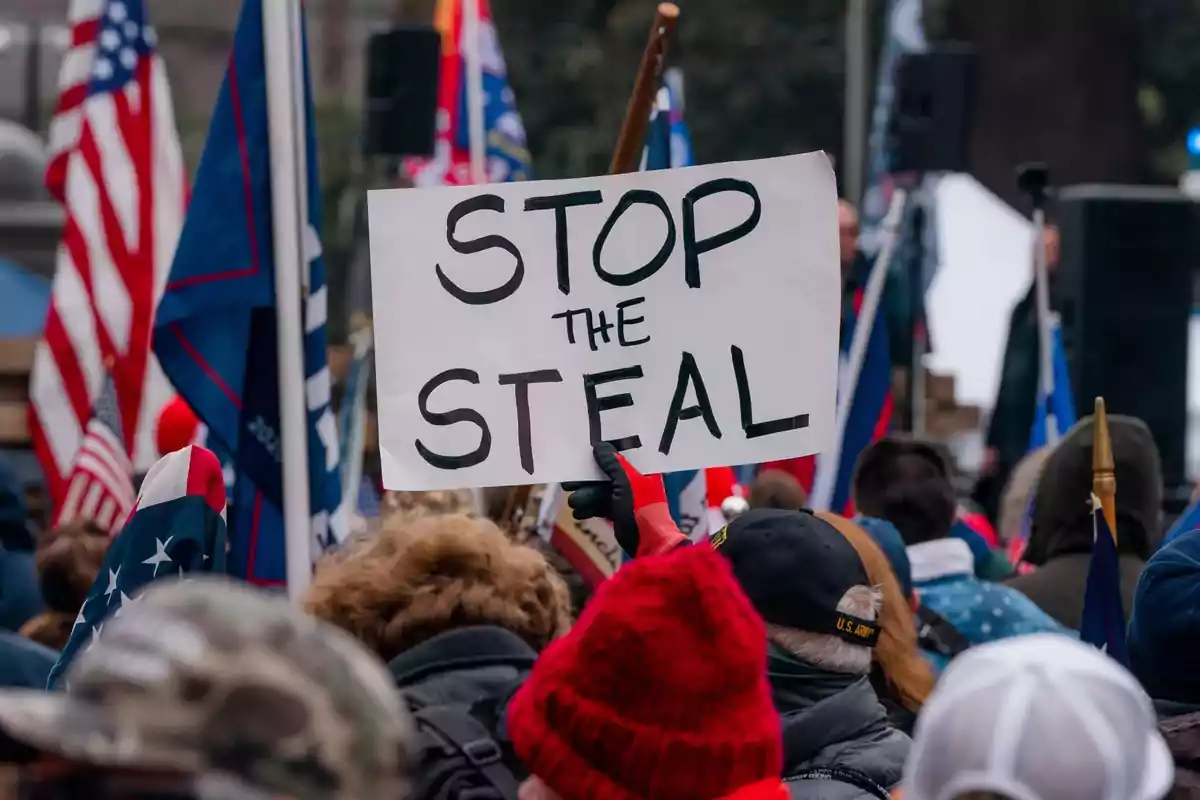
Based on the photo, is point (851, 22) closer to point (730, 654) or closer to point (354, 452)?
point (354, 452)

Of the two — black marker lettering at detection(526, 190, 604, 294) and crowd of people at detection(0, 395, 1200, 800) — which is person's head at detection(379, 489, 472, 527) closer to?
crowd of people at detection(0, 395, 1200, 800)

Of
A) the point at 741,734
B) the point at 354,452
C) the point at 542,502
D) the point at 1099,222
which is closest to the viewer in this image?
the point at 741,734

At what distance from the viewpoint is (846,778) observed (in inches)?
117

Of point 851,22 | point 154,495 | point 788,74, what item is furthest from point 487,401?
point 788,74

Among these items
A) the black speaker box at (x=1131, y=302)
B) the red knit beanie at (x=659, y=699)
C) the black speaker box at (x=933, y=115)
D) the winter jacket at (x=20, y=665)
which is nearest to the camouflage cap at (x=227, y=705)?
the red knit beanie at (x=659, y=699)

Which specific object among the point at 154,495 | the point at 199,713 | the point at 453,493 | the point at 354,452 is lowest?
the point at 354,452

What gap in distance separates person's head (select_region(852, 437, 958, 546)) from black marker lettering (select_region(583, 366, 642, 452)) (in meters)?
1.65

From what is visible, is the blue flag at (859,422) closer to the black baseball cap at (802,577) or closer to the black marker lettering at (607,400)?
the black marker lettering at (607,400)

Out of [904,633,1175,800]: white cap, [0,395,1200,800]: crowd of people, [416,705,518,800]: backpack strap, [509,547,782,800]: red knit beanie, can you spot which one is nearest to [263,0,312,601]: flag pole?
[0,395,1200,800]: crowd of people

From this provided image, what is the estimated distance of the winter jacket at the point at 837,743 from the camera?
9.81ft

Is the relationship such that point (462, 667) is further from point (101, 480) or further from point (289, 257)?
point (101, 480)

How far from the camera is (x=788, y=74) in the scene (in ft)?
85.5

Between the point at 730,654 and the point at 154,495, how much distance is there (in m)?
1.42

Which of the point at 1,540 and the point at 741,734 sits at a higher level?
the point at 741,734
